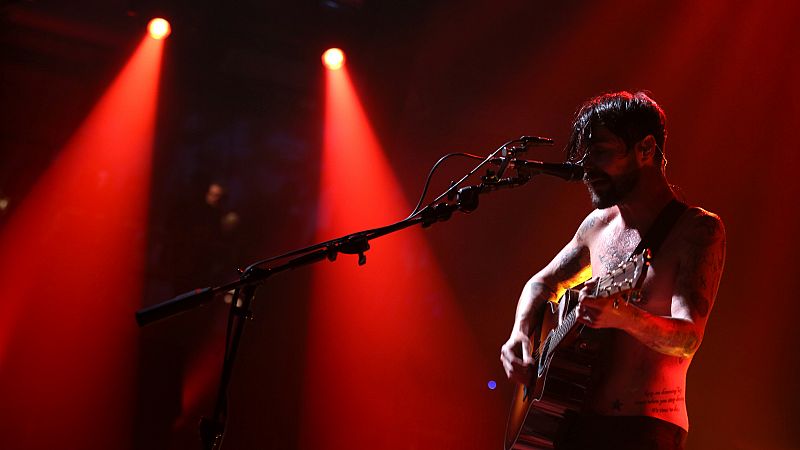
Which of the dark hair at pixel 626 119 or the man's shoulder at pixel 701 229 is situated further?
the dark hair at pixel 626 119

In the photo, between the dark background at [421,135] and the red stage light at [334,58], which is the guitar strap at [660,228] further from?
the red stage light at [334,58]

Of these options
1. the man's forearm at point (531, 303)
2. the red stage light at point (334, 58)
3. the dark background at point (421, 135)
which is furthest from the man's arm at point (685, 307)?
the red stage light at point (334, 58)

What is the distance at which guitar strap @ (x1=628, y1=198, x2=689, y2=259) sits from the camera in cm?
254

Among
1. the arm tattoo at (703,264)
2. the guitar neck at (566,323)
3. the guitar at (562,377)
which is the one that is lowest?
the guitar at (562,377)

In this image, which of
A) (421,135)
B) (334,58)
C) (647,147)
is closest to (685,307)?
(647,147)

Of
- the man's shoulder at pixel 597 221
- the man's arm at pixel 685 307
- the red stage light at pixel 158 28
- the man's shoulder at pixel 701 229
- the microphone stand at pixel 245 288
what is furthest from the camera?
the red stage light at pixel 158 28

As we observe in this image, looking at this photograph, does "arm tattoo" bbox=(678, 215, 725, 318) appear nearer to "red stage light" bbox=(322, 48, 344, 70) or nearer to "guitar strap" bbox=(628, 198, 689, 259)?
"guitar strap" bbox=(628, 198, 689, 259)

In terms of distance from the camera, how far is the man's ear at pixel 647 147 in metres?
2.79

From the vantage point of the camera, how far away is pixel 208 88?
6891 millimetres

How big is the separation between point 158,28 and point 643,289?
569cm

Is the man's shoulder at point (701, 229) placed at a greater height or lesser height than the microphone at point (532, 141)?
lesser

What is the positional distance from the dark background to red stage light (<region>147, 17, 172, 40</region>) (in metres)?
0.10

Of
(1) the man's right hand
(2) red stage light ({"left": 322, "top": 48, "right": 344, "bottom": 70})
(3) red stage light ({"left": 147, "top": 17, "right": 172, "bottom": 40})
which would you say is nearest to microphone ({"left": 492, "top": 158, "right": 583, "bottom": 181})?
(1) the man's right hand

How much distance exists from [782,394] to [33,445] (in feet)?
19.2
